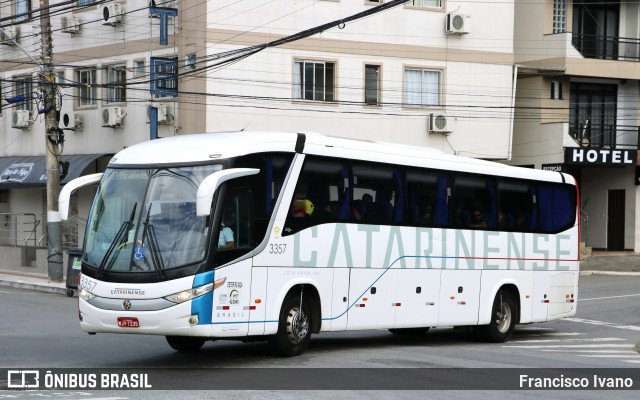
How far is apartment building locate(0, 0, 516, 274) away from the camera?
3491cm

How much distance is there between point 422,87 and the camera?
125 ft

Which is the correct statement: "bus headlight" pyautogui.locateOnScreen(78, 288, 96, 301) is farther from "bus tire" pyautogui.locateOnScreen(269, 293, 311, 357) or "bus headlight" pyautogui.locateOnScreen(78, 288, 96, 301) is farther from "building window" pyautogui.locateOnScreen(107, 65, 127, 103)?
"building window" pyautogui.locateOnScreen(107, 65, 127, 103)

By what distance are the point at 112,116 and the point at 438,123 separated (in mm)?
11411

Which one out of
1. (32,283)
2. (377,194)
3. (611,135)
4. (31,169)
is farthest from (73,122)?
(377,194)

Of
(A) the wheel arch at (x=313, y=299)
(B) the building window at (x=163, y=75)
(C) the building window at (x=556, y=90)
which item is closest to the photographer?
(A) the wheel arch at (x=313, y=299)

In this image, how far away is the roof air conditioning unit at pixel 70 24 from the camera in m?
39.5

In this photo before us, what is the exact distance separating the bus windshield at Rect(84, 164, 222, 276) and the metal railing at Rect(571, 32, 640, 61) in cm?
3024

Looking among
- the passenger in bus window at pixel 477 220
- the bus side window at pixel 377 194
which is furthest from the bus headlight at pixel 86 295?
the passenger in bus window at pixel 477 220

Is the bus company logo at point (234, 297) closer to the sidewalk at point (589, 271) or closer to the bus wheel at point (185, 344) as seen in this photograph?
the bus wheel at point (185, 344)

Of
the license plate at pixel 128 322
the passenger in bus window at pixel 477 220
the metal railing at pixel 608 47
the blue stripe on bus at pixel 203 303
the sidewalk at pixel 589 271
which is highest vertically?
the metal railing at pixel 608 47

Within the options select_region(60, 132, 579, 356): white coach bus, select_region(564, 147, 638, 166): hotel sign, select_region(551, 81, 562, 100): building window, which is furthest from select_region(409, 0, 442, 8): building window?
select_region(60, 132, 579, 356): white coach bus

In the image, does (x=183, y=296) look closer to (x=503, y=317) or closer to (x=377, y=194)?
(x=377, y=194)

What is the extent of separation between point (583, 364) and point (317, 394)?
19.4 ft

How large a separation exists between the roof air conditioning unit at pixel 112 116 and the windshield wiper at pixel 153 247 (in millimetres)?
23835
